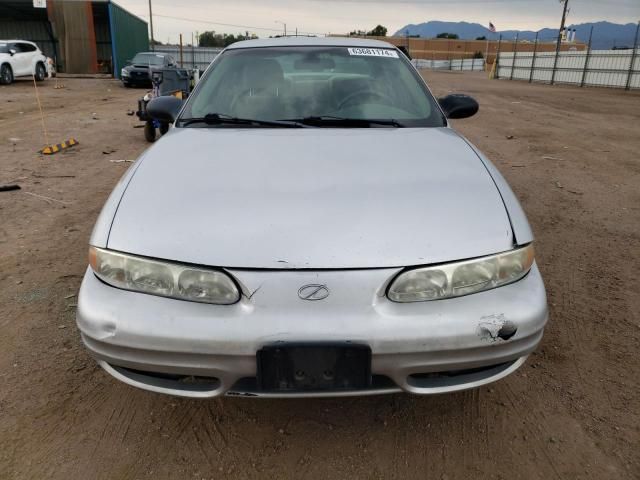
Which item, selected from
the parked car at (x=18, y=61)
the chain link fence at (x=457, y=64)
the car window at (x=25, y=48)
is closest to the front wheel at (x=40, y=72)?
the parked car at (x=18, y=61)

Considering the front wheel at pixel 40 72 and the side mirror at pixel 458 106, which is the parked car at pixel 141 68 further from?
the side mirror at pixel 458 106

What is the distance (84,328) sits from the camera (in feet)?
5.60

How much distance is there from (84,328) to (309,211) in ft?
2.86

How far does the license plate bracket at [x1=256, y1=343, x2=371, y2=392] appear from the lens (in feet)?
5.08

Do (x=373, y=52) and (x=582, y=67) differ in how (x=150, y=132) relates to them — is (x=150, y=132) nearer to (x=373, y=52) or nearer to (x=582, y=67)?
(x=373, y=52)

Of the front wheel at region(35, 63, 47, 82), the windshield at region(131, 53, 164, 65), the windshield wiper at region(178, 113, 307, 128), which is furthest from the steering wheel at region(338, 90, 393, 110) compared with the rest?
the front wheel at region(35, 63, 47, 82)

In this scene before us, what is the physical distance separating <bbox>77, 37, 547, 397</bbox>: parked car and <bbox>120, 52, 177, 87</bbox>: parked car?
21.5 metres

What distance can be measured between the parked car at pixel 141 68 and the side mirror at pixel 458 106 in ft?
67.0

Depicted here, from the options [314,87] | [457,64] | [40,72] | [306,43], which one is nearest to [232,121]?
[314,87]

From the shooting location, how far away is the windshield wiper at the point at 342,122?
2.65 m

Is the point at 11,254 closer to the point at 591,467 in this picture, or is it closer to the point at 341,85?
the point at 341,85

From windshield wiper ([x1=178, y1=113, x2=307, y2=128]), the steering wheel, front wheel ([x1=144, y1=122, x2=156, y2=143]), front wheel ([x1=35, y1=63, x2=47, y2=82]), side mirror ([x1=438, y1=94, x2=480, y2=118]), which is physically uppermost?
the steering wheel

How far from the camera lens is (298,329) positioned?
5.05ft

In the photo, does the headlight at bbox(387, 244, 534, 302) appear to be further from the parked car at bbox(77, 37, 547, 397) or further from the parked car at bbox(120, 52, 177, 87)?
the parked car at bbox(120, 52, 177, 87)
